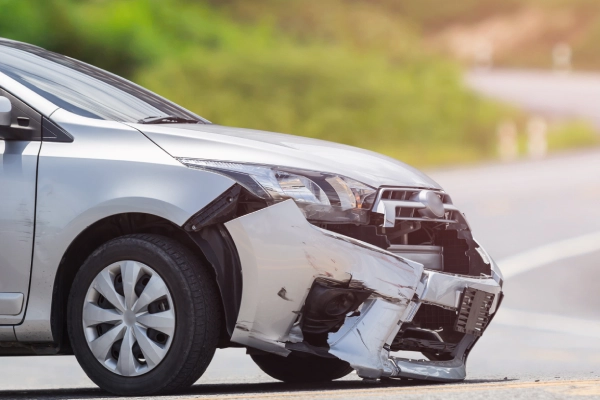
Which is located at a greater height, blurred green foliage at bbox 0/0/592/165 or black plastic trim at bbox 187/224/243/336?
blurred green foliage at bbox 0/0/592/165

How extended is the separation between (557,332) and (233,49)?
734 inches

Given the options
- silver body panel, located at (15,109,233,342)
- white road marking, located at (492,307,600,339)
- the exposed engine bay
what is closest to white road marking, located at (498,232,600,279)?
white road marking, located at (492,307,600,339)

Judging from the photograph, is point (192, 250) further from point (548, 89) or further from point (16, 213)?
point (548, 89)

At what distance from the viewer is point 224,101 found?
27.0m

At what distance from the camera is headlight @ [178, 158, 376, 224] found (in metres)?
5.11

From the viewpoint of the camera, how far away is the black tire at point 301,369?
6.45 metres

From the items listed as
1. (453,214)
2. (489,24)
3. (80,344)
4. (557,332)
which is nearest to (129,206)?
(80,344)

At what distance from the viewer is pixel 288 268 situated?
5.10 metres

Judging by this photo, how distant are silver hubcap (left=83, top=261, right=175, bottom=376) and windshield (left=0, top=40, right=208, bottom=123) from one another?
759mm

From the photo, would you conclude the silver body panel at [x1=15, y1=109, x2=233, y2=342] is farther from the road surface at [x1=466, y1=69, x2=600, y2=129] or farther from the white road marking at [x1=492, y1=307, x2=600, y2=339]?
the road surface at [x1=466, y1=69, x2=600, y2=129]

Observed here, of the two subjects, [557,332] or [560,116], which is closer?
[557,332]

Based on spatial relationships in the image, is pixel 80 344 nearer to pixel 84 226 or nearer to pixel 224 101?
pixel 84 226

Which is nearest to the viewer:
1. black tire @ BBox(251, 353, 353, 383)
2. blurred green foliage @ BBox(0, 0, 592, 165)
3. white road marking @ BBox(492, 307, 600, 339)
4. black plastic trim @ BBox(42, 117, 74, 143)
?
black plastic trim @ BBox(42, 117, 74, 143)

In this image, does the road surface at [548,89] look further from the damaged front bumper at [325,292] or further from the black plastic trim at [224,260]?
the black plastic trim at [224,260]
